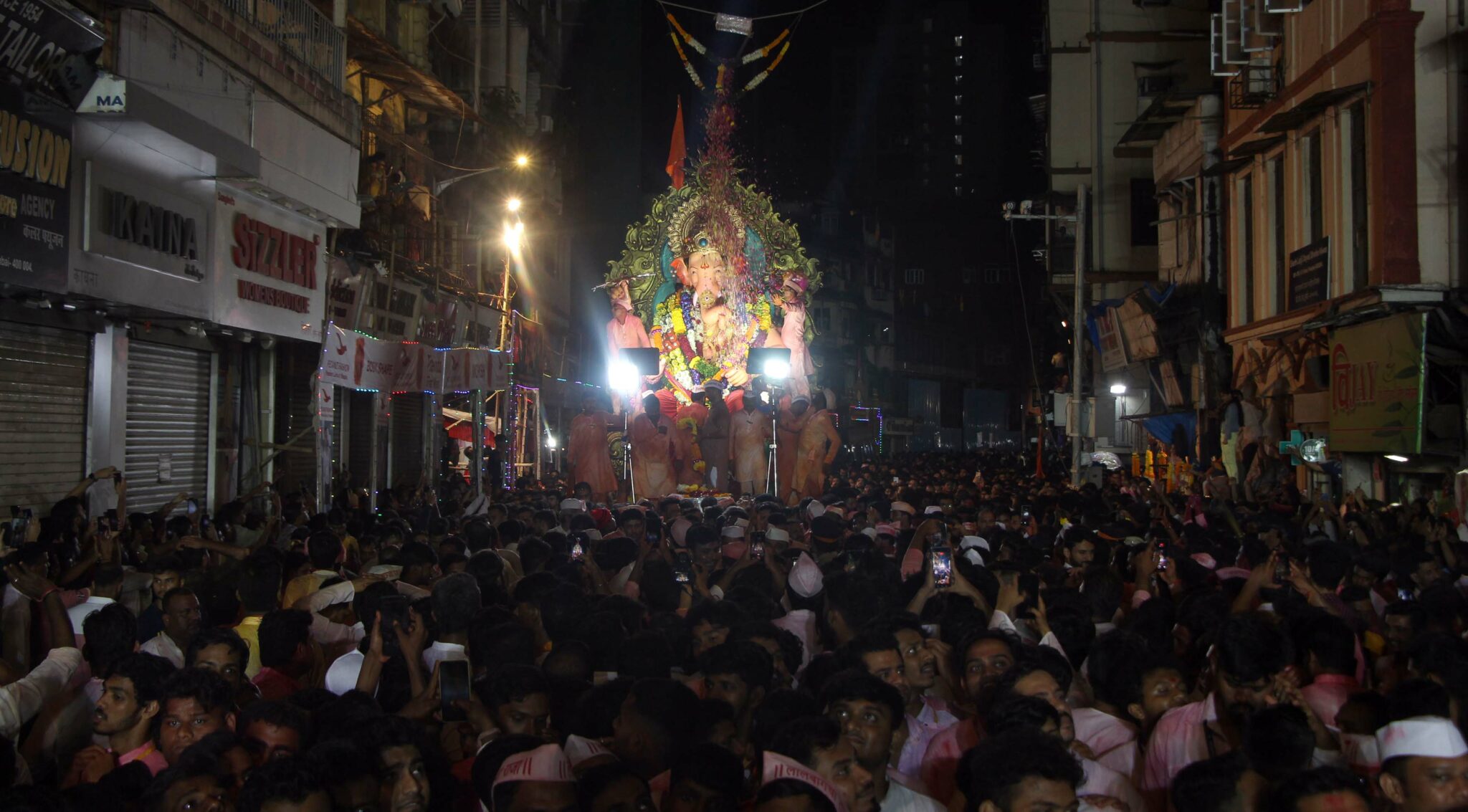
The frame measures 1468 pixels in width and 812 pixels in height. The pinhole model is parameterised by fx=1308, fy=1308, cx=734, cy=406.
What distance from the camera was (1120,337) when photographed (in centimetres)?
2947

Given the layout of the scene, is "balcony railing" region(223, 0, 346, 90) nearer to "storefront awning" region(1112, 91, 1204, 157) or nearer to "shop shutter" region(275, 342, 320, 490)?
"shop shutter" region(275, 342, 320, 490)

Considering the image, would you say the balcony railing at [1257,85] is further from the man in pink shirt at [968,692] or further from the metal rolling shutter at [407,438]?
the man in pink shirt at [968,692]

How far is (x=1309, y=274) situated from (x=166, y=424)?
15697 mm

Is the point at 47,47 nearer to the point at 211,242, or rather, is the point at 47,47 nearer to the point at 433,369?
the point at 211,242

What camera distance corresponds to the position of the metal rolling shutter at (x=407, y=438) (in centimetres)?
2530

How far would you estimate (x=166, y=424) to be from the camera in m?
15.7

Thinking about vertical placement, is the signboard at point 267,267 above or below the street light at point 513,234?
below

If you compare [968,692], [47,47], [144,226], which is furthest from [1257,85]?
[968,692]

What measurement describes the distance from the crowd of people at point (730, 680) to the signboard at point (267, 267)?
682 cm

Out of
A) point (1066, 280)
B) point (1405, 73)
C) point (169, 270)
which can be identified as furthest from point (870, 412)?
point (169, 270)

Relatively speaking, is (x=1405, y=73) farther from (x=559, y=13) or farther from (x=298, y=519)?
(x=559, y=13)

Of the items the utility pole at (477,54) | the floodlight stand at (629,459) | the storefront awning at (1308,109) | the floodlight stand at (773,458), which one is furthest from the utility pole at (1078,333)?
the utility pole at (477,54)

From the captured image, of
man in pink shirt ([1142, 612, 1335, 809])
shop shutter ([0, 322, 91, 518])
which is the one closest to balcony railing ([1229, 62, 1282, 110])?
shop shutter ([0, 322, 91, 518])

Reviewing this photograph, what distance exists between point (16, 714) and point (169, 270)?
32.7 feet
